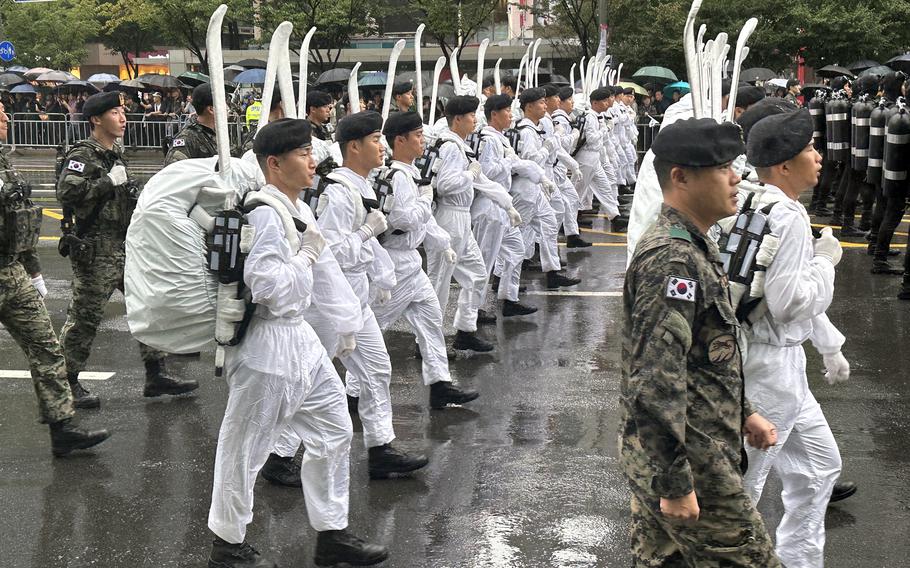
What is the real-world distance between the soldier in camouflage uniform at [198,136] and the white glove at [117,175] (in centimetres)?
43

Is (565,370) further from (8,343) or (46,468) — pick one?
(8,343)

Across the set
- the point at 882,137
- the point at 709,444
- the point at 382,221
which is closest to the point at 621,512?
the point at 382,221

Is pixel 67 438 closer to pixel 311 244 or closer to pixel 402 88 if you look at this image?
pixel 311 244

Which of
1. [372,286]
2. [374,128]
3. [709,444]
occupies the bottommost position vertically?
[372,286]

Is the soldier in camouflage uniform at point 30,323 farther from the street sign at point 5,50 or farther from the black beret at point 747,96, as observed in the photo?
the street sign at point 5,50

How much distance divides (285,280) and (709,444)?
1.93m

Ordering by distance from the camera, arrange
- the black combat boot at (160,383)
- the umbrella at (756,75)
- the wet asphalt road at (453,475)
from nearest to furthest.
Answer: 1. the wet asphalt road at (453,475)
2. the black combat boot at (160,383)
3. the umbrella at (756,75)

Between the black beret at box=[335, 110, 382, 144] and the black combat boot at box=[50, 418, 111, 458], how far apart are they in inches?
88.3

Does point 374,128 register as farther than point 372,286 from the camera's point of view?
No

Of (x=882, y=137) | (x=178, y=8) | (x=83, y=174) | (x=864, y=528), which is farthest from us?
(x=178, y=8)

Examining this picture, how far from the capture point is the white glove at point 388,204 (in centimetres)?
686

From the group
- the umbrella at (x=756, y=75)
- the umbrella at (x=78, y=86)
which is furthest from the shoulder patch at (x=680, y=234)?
the umbrella at (x=78, y=86)

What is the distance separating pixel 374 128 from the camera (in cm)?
636

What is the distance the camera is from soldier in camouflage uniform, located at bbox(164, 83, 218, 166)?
7941mm
